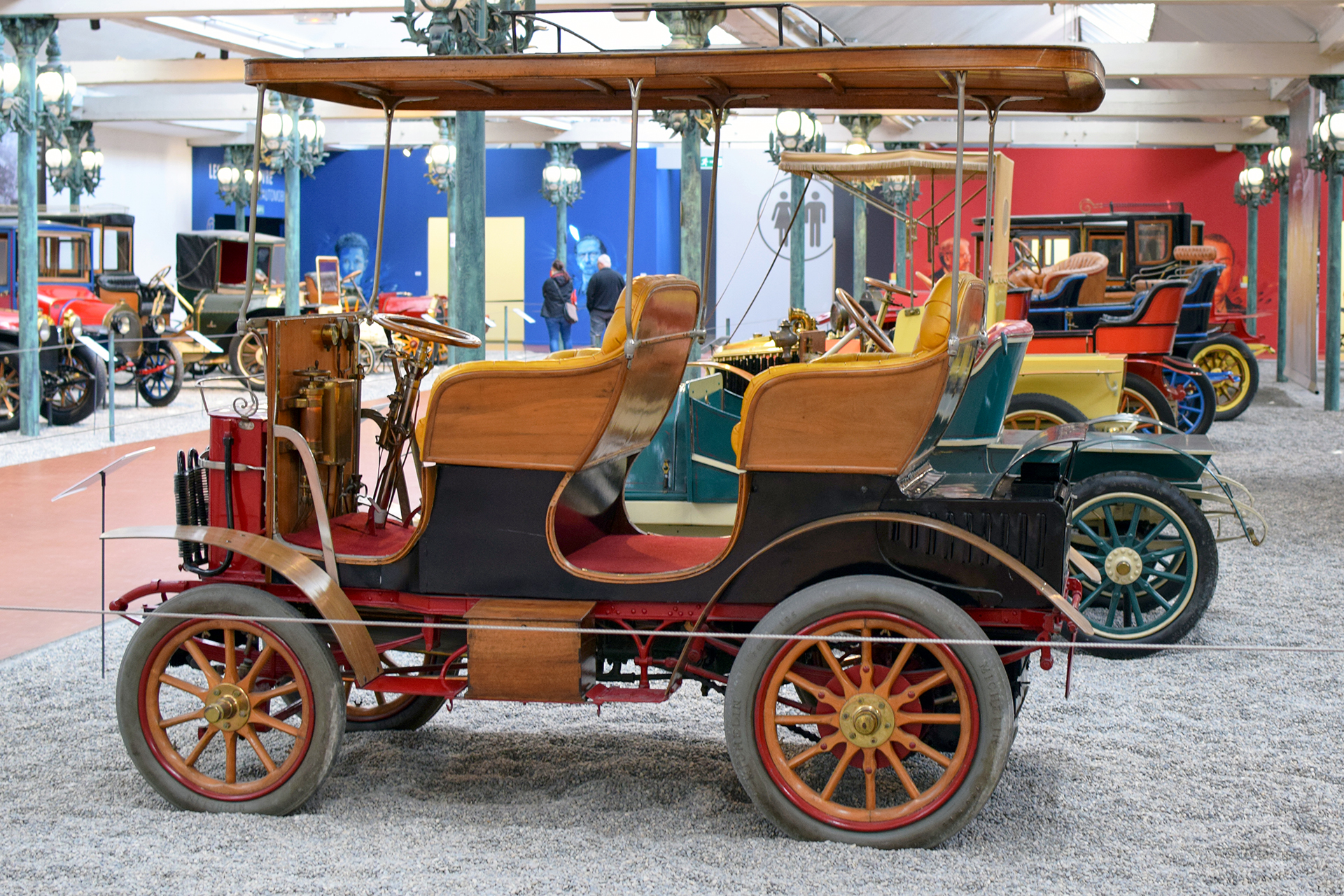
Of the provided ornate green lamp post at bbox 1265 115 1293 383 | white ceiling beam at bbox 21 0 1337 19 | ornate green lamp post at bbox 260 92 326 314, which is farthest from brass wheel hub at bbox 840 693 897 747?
ornate green lamp post at bbox 1265 115 1293 383

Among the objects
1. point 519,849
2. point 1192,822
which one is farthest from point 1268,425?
point 519,849

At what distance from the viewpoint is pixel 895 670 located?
3197 mm

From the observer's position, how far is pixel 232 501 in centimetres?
366

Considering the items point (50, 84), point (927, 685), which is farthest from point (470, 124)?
point (50, 84)

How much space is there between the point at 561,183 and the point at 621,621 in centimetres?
2058

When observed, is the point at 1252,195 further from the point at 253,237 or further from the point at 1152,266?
the point at 253,237

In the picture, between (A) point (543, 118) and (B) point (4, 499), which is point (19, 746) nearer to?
(B) point (4, 499)

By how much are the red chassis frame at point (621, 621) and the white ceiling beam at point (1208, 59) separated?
12.7 meters

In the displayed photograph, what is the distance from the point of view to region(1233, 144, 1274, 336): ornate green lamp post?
19750 mm

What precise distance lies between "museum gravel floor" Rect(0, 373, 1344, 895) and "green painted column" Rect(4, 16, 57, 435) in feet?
24.0

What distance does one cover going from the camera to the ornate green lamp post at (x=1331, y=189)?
13.3 meters

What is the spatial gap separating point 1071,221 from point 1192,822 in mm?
11510

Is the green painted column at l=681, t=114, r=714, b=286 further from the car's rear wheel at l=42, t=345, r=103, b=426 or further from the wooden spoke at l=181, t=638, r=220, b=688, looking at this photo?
the wooden spoke at l=181, t=638, r=220, b=688

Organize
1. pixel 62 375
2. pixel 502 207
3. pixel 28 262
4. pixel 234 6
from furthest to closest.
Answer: pixel 502 207 → pixel 234 6 → pixel 62 375 → pixel 28 262
